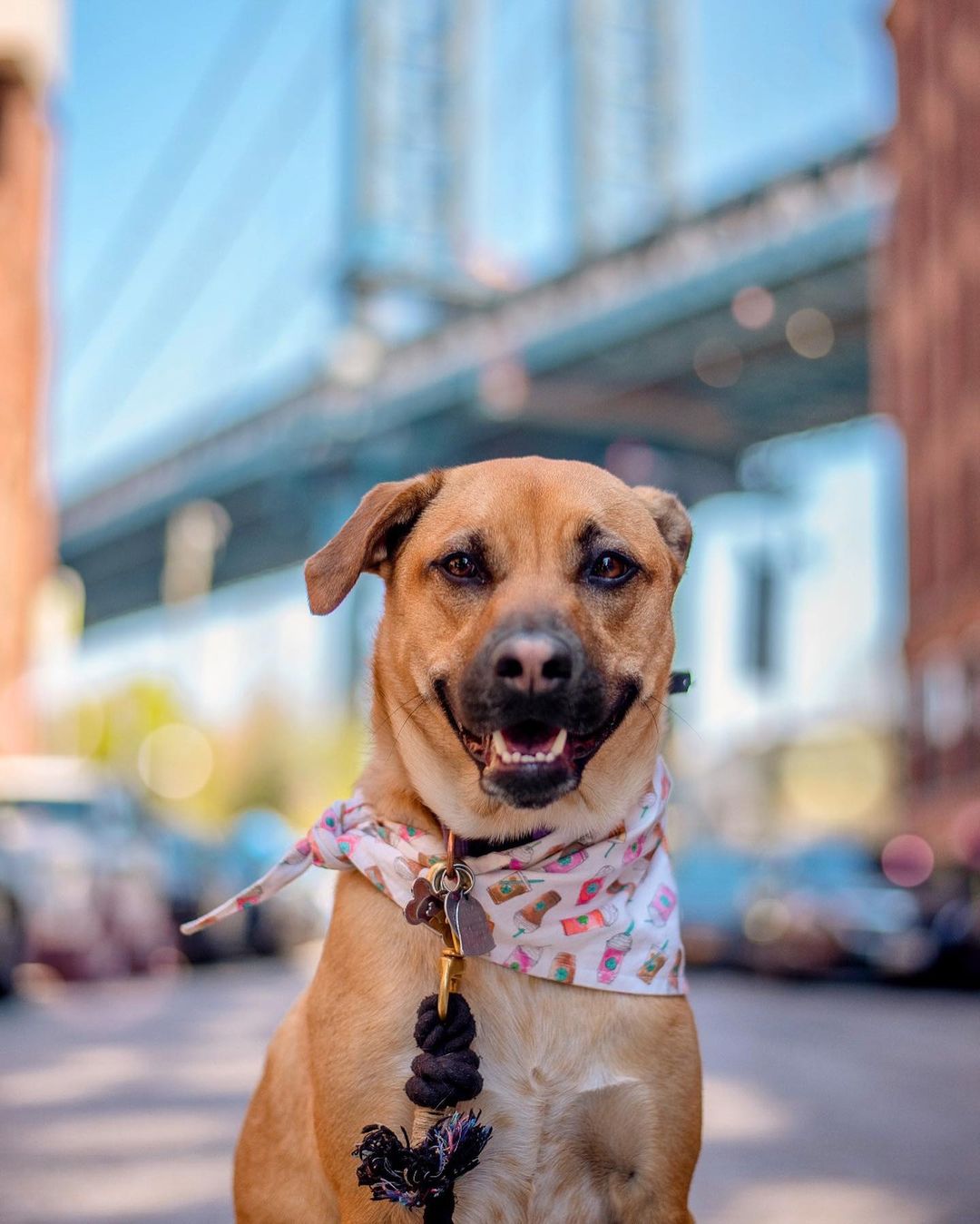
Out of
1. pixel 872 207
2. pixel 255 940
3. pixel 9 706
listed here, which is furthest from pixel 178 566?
pixel 255 940

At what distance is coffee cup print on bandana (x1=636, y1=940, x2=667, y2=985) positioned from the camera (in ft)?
10.5

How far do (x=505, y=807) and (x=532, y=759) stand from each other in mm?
331

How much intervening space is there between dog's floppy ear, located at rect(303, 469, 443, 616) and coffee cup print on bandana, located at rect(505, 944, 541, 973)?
83 cm

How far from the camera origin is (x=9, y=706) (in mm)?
22156

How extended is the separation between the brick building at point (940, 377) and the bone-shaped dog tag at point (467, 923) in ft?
96.6

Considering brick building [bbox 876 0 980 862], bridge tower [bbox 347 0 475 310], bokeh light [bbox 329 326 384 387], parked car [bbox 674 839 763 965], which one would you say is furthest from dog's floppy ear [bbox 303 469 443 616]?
bridge tower [bbox 347 0 475 310]

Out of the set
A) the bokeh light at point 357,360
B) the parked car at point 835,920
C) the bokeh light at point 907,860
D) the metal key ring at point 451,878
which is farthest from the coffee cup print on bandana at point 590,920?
the bokeh light at point 357,360

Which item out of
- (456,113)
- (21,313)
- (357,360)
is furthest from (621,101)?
(21,313)

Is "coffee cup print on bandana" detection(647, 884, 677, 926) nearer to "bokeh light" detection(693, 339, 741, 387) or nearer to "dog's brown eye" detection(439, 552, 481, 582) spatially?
"dog's brown eye" detection(439, 552, 481, 582)

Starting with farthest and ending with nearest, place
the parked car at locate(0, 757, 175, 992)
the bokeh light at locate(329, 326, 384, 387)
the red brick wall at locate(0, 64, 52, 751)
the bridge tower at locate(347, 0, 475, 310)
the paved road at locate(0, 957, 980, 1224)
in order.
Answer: the bridge tower at locate(347, 0, 475, 310)
the bokeh light at locate(329, 326, 384, 387)
the red brick wall at locate(0, 64, 52, 751)
the parked car at locate(0, 757, 175, 992)
the paved road at locate(0, 957, 980, 1224)

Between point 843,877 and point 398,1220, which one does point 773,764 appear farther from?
point 398,1220

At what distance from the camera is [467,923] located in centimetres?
307

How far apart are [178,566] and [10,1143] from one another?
45712mm

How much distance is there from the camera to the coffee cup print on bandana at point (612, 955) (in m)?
3.14
